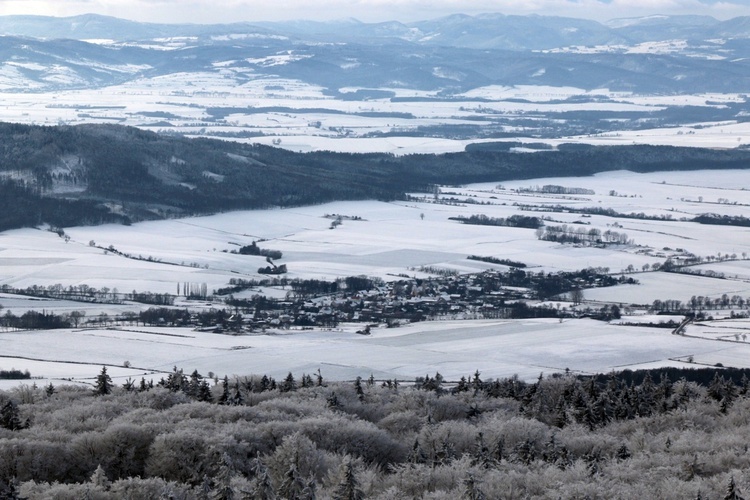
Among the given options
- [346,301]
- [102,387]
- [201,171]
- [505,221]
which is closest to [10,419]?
[102,387]

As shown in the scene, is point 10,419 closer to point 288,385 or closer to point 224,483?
point 224,483

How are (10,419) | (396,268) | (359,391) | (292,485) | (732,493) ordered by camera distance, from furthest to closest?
(396,268), (359,391), (10,419), (292,485), (732,493)

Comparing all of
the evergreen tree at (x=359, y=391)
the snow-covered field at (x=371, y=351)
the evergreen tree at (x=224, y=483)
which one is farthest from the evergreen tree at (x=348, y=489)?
the snow-covered field at (x=371, y=351)

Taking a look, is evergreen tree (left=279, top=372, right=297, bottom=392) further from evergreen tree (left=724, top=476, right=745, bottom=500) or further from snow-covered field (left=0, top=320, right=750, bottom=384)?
evergreen tree (left=724, top=476, right=745, bottom=500)

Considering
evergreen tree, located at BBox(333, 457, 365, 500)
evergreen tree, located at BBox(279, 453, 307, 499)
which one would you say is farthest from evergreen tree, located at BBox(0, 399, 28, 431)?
evergreen tree, located at BBox(333, 457, 365, 500)

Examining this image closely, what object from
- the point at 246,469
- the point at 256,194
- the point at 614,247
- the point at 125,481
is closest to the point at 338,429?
the point at 246,469

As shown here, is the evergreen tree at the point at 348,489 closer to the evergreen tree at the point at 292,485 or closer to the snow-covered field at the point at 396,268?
the evergreen tree at the point at 292,485

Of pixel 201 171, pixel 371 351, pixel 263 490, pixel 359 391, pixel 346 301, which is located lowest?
pixel 371 351
